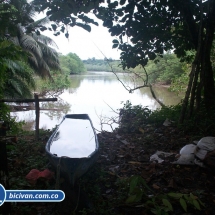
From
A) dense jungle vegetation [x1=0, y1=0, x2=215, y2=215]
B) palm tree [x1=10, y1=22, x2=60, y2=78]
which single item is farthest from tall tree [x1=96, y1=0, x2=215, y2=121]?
palm tree [x1=10, y1=22, x2=60, y2=78]

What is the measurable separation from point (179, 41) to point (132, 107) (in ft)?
10.3

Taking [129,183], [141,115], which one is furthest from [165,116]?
[129,183]

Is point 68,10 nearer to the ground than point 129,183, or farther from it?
farther from it

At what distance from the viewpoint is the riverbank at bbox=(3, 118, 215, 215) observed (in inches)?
86.7

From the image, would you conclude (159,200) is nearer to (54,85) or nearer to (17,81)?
(17,81)

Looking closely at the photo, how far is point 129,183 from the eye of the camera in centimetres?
273

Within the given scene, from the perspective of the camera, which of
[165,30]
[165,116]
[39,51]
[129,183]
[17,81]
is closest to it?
[129,183]

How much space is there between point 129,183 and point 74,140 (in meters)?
2.32

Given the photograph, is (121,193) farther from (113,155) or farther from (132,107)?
(132,107)

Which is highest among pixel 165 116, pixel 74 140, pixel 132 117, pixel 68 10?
pixel 68 10

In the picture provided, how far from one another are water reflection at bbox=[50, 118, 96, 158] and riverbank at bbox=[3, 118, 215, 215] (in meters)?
0.30

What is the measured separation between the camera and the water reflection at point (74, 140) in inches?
152

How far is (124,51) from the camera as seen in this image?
4.40m

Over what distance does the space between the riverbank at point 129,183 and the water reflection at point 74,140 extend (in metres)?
0.30
